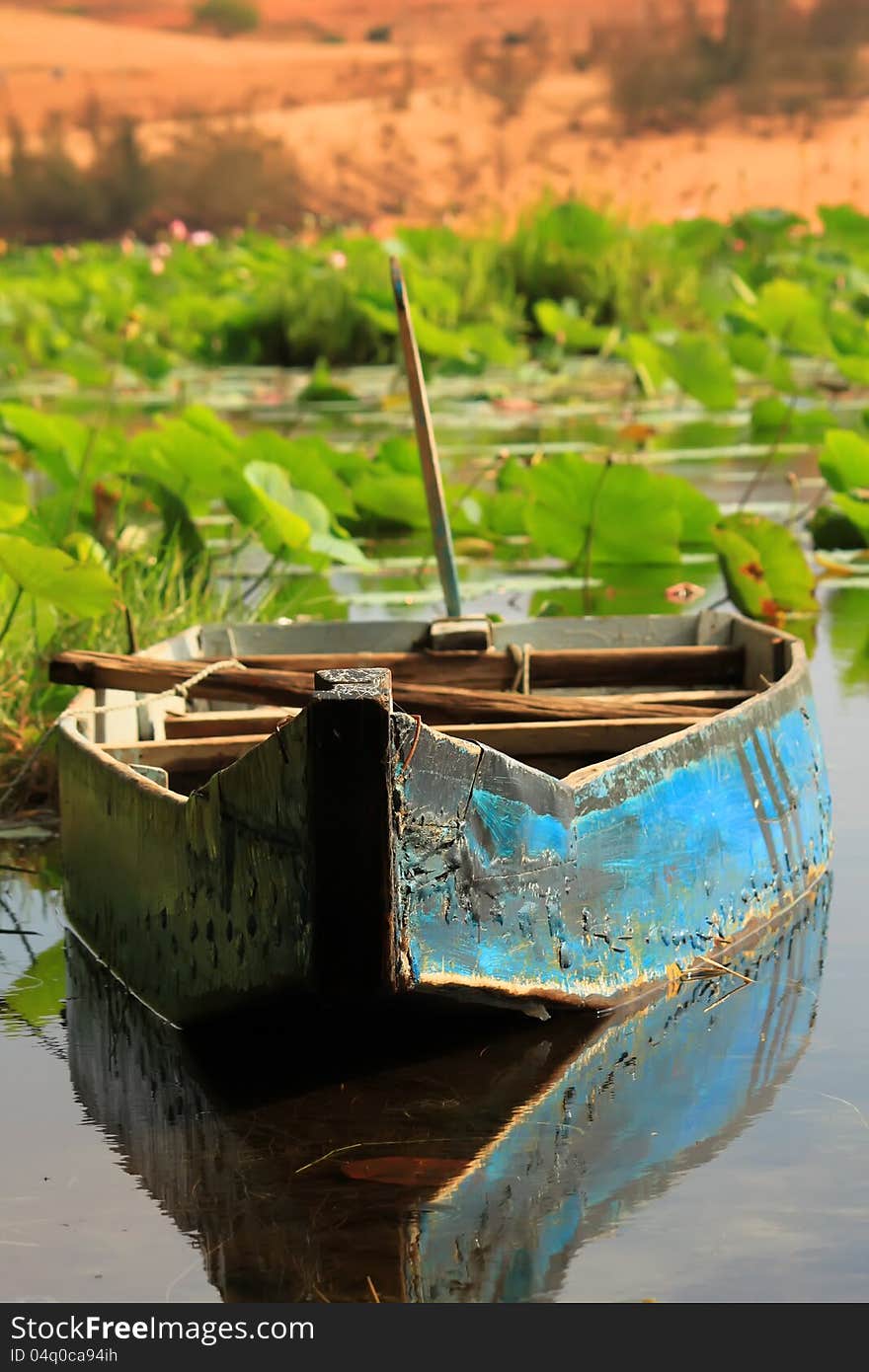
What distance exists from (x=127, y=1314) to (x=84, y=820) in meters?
1.19

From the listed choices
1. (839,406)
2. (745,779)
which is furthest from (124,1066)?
(839,406)

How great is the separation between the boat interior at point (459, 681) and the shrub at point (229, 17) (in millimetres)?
→ 24807

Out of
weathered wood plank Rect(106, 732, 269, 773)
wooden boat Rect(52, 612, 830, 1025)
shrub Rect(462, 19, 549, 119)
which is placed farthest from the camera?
shrub Rect(462, 19, 549, 119)

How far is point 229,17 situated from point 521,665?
→ 2520 cm

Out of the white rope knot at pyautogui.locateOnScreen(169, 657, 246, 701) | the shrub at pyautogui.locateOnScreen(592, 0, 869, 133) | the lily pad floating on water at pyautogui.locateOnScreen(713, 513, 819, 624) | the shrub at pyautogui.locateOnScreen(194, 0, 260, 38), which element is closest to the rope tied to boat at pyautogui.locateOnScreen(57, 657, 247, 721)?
the white rope knot at pyautogui.locateOnScreen(169, 657, 246, 701)

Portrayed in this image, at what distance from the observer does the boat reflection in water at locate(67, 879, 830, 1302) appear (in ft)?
7.06

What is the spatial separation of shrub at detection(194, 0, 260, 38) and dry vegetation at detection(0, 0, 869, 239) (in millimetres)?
228

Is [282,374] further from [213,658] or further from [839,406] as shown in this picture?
[213,658]

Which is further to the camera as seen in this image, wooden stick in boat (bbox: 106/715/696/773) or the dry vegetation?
the dry vegetation

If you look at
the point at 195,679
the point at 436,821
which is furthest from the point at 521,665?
the point at 436,821

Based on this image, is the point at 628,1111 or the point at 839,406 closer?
the point at 628,1111

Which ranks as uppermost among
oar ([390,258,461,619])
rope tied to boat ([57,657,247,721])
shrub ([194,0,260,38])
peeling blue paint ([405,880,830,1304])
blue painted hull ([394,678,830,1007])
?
shrub ([194,0,260,38])

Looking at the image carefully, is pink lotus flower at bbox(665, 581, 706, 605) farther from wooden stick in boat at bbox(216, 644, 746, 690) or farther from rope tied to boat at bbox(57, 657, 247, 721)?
rope tied to boat at bbox(57, 657, 247, 721)

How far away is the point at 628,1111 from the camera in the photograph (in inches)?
100
